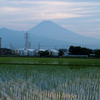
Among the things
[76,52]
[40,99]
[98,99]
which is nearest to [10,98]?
[40,99]

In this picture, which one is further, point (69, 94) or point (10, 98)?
point (69, 94)

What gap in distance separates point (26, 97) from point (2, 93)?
0.66m

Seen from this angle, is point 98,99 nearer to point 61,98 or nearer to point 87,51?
point 61,98

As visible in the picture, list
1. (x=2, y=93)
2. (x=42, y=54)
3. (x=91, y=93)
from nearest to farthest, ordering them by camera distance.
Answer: (x=2, y=93) < (x=91, y=93) < (x=42, y=54)

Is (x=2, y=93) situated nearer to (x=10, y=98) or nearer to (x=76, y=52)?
(x=10, y=98)

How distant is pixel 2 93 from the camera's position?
453cm

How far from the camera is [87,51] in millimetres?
49312

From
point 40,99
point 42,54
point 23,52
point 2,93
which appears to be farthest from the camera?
point 23,52

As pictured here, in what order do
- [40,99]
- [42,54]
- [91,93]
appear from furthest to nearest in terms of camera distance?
[42,54]
[91,93]
[40,99]

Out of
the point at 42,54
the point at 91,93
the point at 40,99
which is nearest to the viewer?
the point at 40,99

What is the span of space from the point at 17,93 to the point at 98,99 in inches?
70.1

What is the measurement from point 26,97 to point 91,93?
63.1 inches

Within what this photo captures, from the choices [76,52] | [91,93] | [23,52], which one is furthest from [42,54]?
[91,93]

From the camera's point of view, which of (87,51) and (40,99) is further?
(87,51)
